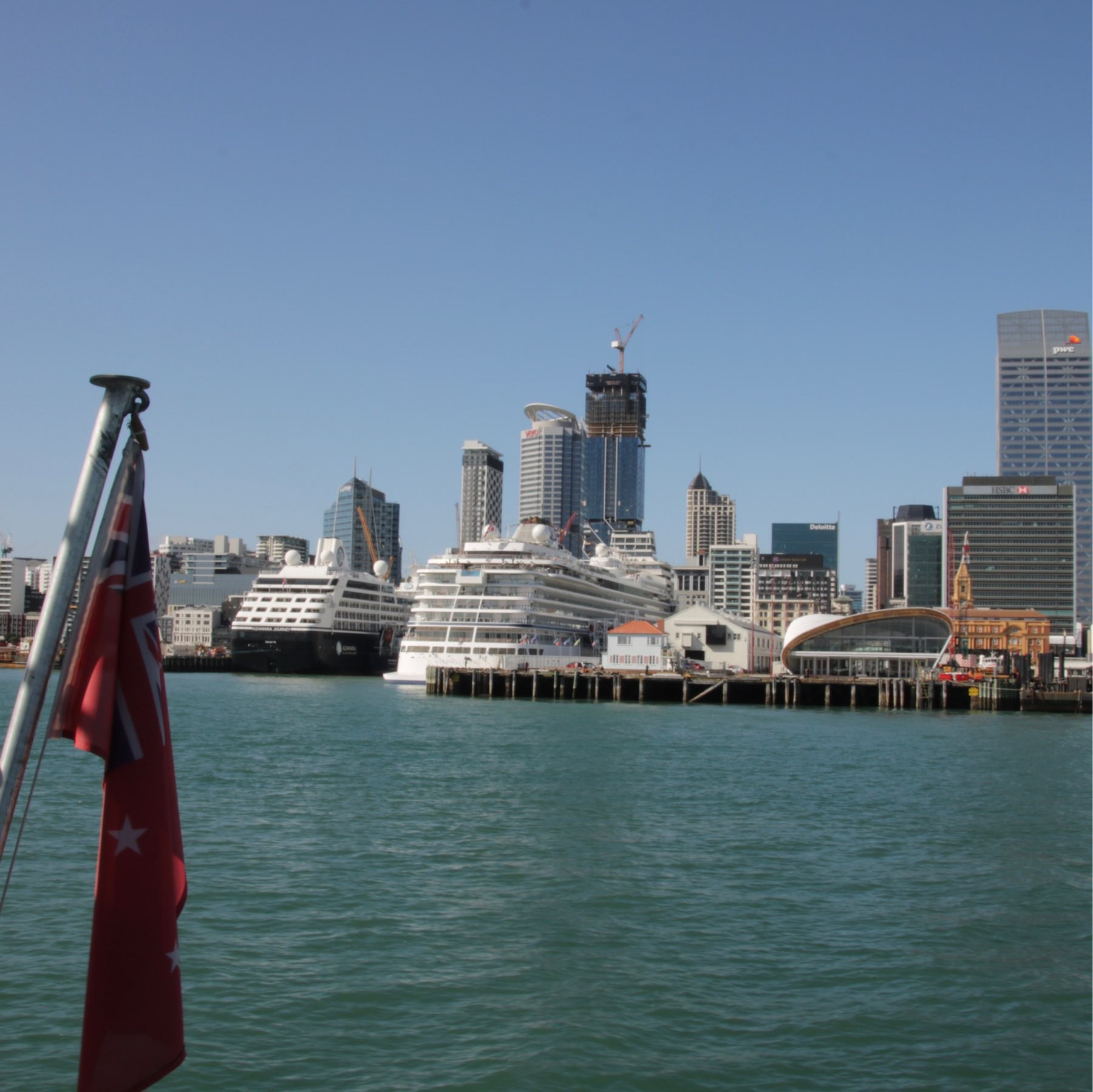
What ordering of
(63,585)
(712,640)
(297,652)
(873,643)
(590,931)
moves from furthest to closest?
(297,652) < (712,640) < (873,643) < (590,931) < (63,585)

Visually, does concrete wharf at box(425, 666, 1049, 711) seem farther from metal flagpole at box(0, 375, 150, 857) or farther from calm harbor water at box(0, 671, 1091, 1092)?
metal flagpole at box(0, 375, 150, 857)

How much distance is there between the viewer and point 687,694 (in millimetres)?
82562

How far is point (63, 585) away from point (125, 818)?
134 cm

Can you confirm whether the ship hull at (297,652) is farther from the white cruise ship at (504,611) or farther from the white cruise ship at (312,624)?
the white cruise ship at (504,611)

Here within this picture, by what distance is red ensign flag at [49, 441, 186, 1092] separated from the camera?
591cm

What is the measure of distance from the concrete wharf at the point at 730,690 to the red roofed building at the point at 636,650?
150 inches

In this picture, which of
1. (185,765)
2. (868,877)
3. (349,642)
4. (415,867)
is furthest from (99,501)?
(349,642)

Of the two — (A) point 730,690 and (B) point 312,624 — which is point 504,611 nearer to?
(A) point 730,690

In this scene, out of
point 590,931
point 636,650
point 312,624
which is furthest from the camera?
point 312,624

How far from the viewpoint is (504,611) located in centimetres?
9406

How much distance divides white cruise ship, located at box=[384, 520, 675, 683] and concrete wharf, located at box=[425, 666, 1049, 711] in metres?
5.48

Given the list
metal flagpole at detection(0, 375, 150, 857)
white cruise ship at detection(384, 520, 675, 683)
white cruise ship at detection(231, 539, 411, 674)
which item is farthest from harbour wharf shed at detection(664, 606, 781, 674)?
metal flagpole at detection(0, 375, 150, 857)

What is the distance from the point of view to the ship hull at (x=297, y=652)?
115625 mm

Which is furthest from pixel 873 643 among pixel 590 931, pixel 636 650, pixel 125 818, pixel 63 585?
pixel 63 585
